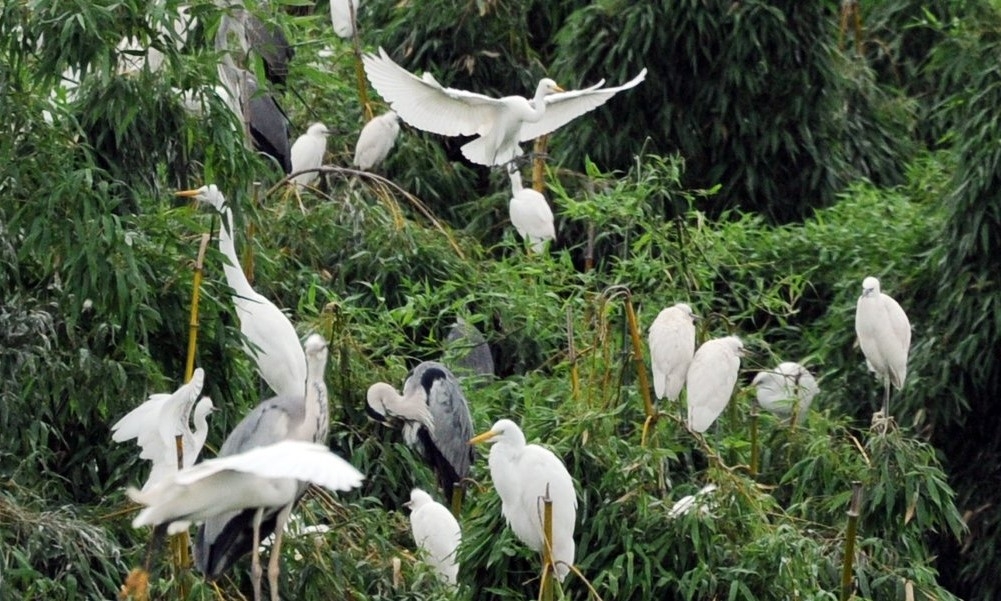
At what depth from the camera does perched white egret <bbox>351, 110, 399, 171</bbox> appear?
10531mm

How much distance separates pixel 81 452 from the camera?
6973mm

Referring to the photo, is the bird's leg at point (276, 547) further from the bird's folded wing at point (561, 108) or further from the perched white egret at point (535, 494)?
the bird's folded wing at point (561, 108)

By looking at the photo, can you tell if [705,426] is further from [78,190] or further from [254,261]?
[78,190]

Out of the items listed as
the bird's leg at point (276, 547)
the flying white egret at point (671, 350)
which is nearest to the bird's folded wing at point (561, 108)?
the flying white egret at point (671, 350)

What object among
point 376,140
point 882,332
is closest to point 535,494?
point 882,332

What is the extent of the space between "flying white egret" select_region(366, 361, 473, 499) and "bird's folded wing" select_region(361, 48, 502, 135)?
173 cm

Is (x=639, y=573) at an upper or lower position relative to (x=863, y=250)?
upper

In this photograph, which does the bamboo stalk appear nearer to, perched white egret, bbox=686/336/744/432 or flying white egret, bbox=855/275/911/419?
perched white egret, bbox=686/336/744/432

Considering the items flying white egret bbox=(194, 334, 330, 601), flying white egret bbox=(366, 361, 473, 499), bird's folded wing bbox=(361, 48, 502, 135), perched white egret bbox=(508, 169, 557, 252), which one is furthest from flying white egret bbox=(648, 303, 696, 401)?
perched white egret bbox=(508, 169, 557, 252)

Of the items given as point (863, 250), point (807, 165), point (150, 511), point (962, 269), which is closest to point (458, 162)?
point (807, 165)

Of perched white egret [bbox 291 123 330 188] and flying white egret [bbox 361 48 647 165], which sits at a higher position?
flying white egret [bbox 361 48 647 165]

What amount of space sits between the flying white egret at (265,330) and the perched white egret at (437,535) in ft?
1.82

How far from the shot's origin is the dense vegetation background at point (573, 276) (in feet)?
21.3

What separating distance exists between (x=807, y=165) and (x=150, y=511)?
22.3 feet
